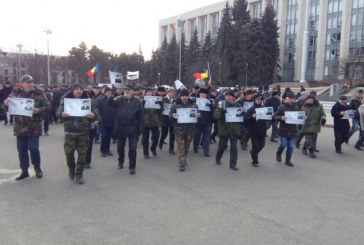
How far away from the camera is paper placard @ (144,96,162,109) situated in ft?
31.1

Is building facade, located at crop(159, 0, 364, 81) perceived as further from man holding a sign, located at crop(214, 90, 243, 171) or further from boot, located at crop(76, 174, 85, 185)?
boot, located at crop(76, 174, 85, 185)

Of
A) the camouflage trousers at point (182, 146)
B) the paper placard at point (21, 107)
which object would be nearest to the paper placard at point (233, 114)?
the camouflage trousers at point (182, 146)

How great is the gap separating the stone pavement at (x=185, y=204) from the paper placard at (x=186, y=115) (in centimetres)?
114

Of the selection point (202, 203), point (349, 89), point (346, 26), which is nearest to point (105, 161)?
point (202, 203)

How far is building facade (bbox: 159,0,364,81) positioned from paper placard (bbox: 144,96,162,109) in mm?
47448

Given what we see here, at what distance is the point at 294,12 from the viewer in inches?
2569

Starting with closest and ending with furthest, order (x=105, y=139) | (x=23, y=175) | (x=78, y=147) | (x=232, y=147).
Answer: (x=78, y=147)
(x=23, y=175)
(x=232, y=147)
(x=105, y=139)

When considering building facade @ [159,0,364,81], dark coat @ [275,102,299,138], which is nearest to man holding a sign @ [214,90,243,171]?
dark coat @ [275,102,299,138]

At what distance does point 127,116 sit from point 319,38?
203ft

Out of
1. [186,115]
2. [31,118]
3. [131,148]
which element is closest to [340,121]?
[186,115]

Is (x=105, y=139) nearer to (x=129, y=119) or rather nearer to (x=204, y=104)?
(x=129, y=119)

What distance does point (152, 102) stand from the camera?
31.2 feet

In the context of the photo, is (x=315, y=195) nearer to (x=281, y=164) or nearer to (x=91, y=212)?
(x=281, y=164)

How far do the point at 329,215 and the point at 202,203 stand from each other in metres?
1.96
